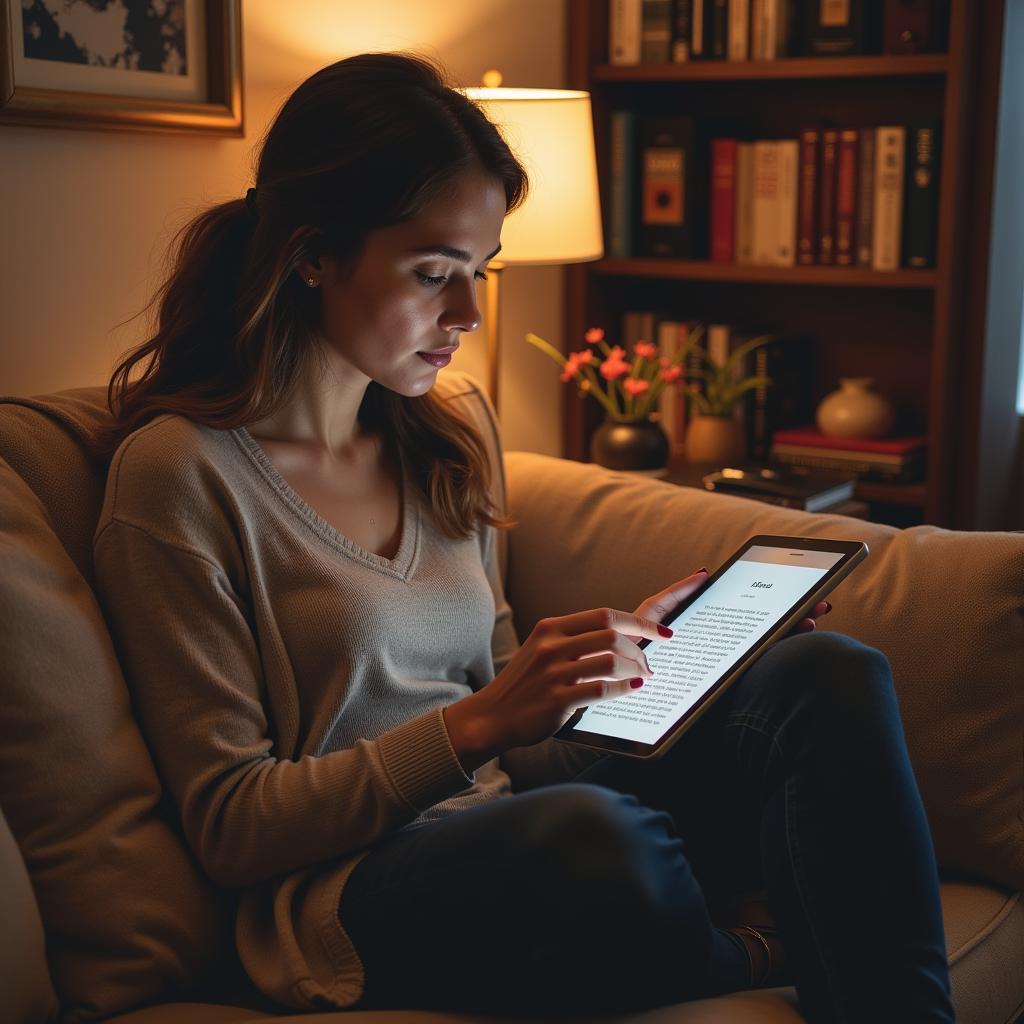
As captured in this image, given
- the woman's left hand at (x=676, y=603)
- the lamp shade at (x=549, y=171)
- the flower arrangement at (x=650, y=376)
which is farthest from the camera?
the flower arrangement at (x=650, y=376)

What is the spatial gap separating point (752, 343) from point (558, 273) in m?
0.42

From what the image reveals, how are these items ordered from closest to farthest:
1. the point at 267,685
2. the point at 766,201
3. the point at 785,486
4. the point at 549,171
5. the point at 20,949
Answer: the point at 20,949
the point at 267,685
the point at 549,171
the point at 785,486
the point at 766,201

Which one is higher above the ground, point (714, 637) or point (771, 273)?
point (771, 273)

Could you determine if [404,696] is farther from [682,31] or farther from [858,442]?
[682,31]

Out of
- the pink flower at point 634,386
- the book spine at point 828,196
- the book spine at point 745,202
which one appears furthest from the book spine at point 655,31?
the pink flower at point 634,386

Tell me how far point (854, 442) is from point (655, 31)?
85cm

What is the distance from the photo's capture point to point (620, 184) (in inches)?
101

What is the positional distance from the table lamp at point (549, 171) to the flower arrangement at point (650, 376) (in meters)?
0.28

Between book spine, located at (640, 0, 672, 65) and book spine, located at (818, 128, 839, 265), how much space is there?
34cm

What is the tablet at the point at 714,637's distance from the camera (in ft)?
4.06

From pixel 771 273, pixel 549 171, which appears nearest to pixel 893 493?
pixel 771 273

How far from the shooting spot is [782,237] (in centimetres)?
244

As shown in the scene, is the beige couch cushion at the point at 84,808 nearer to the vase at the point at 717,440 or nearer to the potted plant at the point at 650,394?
the potted plant at the point at 650,394

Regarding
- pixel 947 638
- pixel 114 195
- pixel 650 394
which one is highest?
pixel 114 195
